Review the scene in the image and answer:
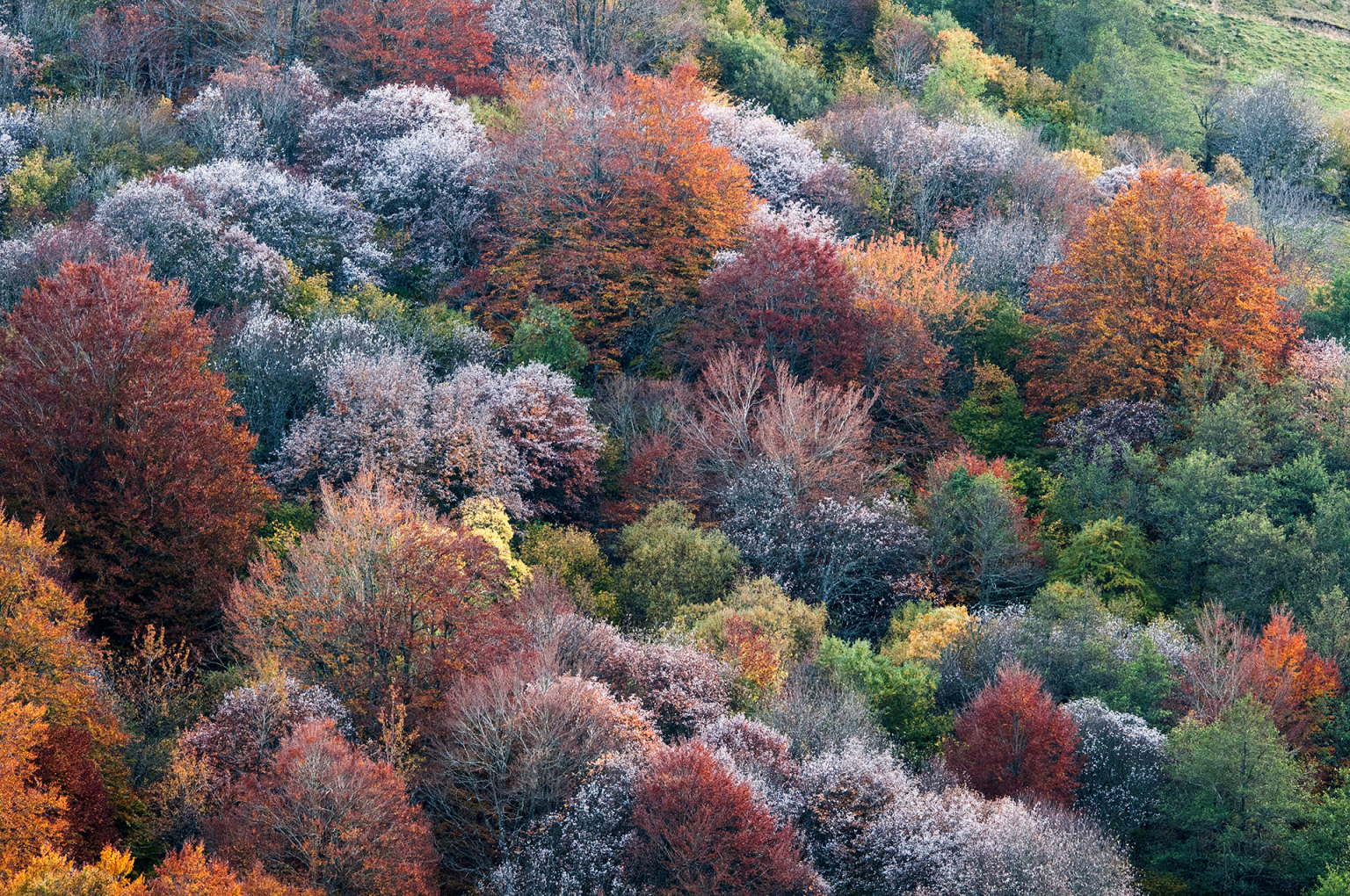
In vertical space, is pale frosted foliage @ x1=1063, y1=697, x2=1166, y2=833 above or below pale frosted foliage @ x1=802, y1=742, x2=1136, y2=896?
below

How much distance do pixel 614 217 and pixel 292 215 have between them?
13521 mm

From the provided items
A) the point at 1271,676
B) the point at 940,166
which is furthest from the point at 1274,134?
the point at 1271,676

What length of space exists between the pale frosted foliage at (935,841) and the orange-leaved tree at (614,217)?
26899 mm

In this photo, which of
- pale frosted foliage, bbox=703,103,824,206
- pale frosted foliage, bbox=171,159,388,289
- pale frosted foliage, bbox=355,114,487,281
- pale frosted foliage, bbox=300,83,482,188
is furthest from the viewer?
pale frosted foliage, bbox=703,103,824,206

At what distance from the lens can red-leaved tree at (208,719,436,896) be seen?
104 ft

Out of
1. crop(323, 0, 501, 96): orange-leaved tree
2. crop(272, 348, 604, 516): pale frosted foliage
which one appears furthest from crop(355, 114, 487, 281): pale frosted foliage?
crop(272, 348, 604, 516): pale frosted foliage

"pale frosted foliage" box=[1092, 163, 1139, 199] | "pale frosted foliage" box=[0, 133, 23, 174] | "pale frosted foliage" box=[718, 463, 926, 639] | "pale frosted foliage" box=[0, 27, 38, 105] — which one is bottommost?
"pale frosted foliage" box=[718, 463, 926, 639]

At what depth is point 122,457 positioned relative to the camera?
143ft

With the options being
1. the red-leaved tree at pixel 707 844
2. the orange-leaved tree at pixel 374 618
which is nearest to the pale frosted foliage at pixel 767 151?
the orange-leaved tree at pixel 374 618

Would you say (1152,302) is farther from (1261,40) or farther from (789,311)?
(1261,40)

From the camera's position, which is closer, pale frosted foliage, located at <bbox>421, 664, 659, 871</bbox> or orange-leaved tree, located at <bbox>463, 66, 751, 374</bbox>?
pale frosted foliage, located at <bbox>421, 664, 659, 871</bbox>

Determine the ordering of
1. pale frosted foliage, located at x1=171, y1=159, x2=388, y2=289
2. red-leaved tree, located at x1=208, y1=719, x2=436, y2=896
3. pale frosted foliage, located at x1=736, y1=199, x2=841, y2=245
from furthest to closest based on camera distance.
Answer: pale frosted foliage, located at x1=736, y1=199, x2=841, y2=245 < pale frosted foliage, located at x1=171, y1=159, x2=388, y2=289 < red-leaved tree, located at x1=208, y1=719, x2=436, y2=896

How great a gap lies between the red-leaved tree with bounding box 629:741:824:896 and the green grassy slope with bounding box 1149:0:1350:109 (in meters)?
79.0

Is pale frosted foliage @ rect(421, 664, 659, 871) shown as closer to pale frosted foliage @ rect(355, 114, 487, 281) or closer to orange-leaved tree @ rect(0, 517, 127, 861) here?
orange-leaved tree @ rect(0, 517, 127, 861)
